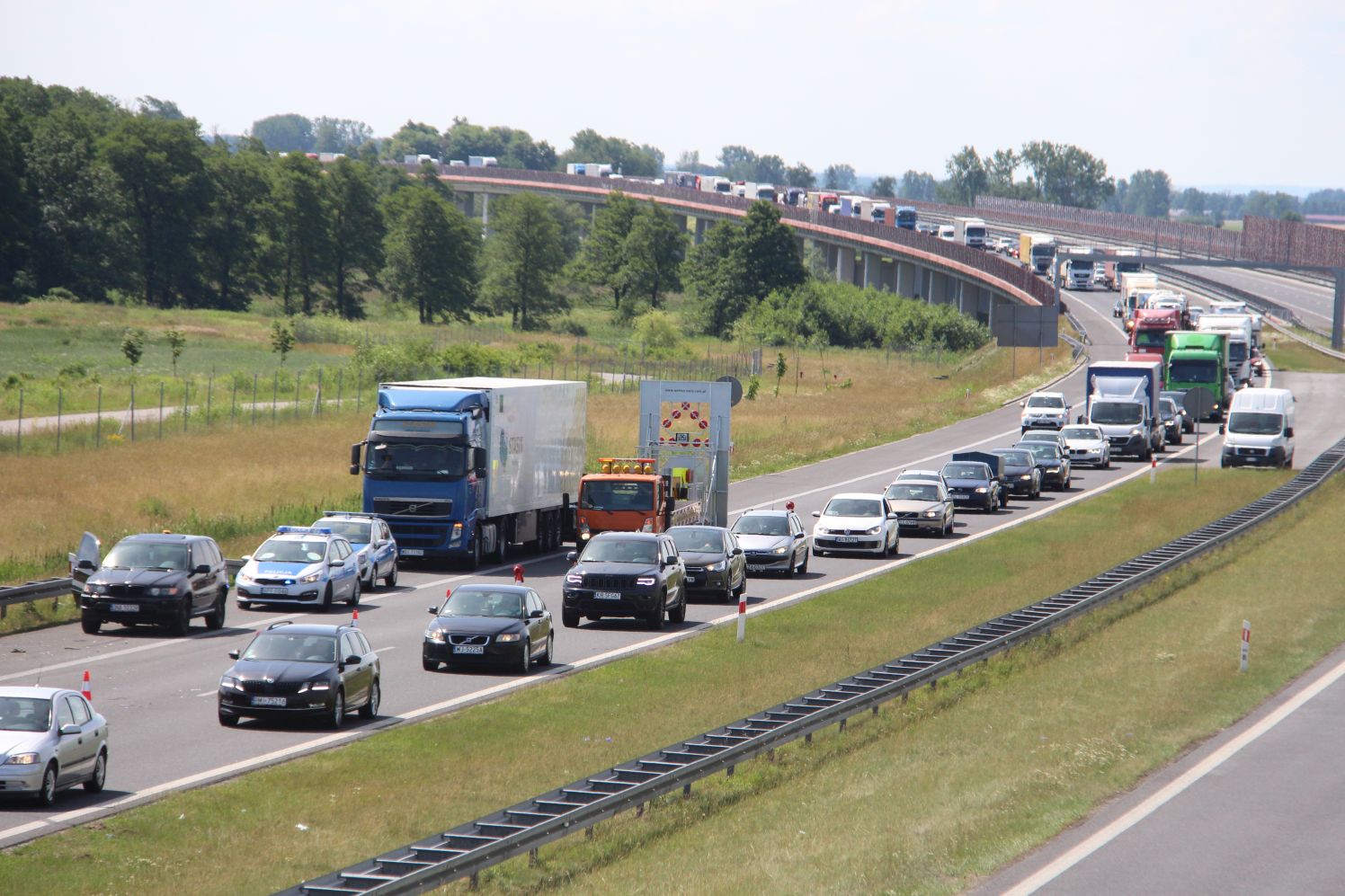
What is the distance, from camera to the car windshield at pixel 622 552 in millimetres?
30562

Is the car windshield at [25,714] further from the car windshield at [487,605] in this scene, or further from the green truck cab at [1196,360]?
the green truck cab at [1196,360]

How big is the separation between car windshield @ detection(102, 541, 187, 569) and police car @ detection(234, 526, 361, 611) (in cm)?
322

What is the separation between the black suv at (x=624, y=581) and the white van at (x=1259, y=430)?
35.0 metres

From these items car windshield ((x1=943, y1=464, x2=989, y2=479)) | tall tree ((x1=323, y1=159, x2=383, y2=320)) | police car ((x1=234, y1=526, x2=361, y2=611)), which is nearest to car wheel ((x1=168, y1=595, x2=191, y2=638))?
police car ((x1=234, y1=526, x2=361, y2=611))

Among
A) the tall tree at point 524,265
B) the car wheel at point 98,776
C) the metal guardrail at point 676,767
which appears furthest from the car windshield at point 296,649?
the tall tree at point 524,265

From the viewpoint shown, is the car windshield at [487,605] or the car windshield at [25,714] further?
the car windshield at [487,605]

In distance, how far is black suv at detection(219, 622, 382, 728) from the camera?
20750mm

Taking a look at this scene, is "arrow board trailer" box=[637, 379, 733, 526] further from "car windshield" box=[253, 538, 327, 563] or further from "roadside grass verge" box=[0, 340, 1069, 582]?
"car windshield" box=[253, 538, 327, 563]

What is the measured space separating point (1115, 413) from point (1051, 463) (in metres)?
9.73

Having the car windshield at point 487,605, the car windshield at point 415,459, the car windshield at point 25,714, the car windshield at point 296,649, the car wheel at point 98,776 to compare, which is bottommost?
the car wheel at point 98,776

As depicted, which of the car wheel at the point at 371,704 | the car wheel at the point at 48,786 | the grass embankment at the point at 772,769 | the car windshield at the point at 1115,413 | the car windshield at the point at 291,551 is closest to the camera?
the grass embankment at the point at 772,769

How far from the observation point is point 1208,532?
4181 cm

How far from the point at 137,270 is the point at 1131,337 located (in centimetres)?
8251

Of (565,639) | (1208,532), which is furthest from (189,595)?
(1208,532)
